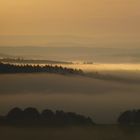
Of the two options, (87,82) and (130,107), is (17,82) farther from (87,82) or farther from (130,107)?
(130,107)

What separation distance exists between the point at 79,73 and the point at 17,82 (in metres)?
0.43

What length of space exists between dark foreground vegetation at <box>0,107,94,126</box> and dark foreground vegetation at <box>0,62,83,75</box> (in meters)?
0.26

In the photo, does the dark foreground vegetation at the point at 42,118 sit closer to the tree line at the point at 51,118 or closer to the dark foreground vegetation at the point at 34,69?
the tree line at the point at 51,118

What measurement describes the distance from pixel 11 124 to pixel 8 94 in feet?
0.75

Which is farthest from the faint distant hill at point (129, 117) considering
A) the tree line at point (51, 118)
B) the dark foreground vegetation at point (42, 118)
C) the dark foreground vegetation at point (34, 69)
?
the dark foreground vegetation at point (34, 69)

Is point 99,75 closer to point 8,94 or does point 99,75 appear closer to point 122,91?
point 122,91

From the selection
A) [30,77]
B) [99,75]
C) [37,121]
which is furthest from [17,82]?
[99,75]

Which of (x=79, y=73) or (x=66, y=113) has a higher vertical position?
(x=79, y=73)

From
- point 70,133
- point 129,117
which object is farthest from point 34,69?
point 129,117

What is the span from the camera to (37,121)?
3.38 m

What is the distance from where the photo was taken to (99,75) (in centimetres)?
348

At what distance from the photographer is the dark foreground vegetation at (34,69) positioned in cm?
349

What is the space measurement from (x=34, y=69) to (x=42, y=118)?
0.34 meters

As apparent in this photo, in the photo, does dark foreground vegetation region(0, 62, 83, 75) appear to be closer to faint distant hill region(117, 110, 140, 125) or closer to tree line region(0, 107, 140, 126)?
tree line region(0, 107, 140, 126)
